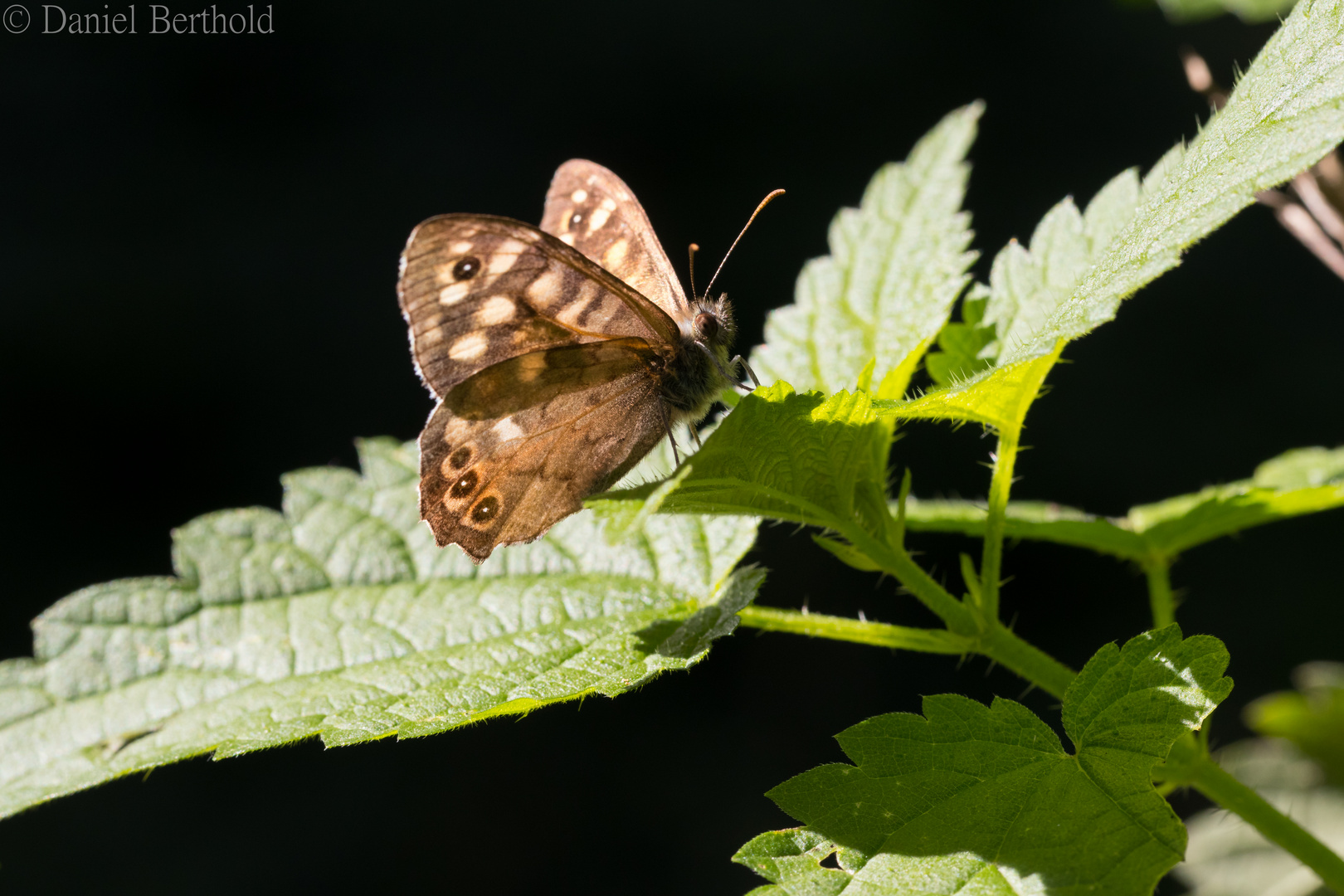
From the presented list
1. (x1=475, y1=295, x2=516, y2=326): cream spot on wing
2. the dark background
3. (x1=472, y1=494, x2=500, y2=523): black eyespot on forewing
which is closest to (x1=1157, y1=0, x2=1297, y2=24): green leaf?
(x1=475, y1=295, x2=516, y2=326): cream spot on wing

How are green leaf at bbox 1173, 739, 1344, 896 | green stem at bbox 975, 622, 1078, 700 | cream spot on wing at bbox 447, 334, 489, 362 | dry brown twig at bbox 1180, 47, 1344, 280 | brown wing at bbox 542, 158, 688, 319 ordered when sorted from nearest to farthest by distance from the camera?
green stem at bbox 975, 622, 1078, 700
dry brown twig at bbox 1180, 47, 1344, 280
cream spot on wing at bbox 447, 334, 489, 362
brown wing at bbox 542, 158, 688, 319
green leaf at bbox 1173, 739, 1344, 896

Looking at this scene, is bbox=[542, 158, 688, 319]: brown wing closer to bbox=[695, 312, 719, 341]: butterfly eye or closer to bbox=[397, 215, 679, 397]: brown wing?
bbox=[695, 312, 719, 341]: butterfly eye

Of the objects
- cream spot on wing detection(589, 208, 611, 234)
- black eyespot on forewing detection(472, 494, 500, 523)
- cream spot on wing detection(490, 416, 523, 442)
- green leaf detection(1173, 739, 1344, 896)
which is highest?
cream spot on wing detection(589, 208, 611, 234)

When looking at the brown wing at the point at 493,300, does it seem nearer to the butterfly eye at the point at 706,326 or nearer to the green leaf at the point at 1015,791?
the butterfly eye at the point at 706,326

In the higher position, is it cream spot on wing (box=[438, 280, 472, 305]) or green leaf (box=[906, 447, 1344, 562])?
cream spot on wing (box=[438, 280, 472, 305])

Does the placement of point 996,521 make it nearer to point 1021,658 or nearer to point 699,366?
point 1021,658

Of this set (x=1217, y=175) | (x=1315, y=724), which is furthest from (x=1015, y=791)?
(x=1315, y=724)
